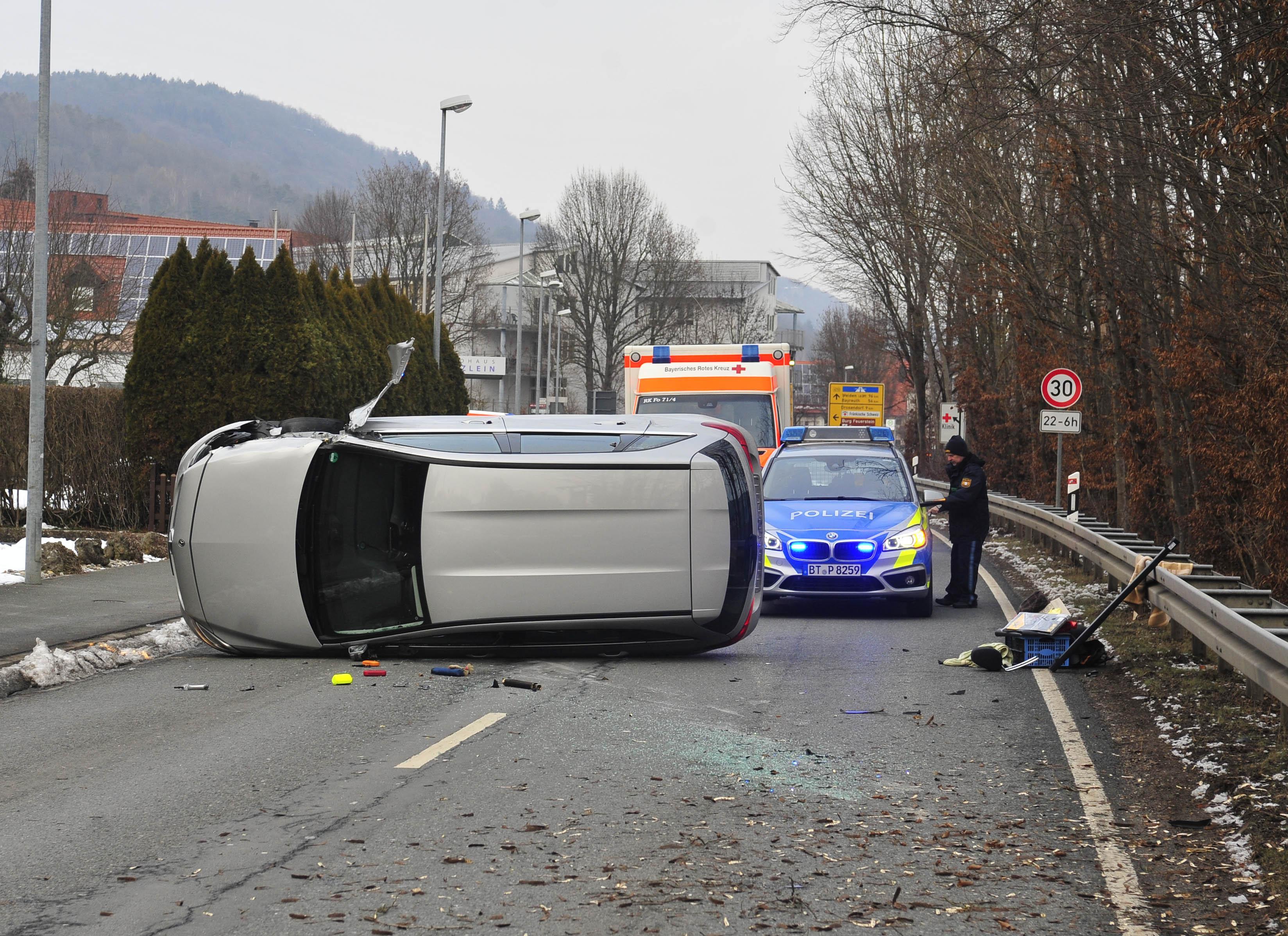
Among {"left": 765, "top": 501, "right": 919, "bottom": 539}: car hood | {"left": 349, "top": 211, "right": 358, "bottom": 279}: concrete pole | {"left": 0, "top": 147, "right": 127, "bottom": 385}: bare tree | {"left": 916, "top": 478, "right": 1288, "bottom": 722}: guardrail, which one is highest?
{"left": 349, "top": 211, "right": 358, "bottom": 279}: concrete pole

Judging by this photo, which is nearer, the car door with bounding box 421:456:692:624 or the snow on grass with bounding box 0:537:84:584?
the car door with bounding box 421:456:692:624

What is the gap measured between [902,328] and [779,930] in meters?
41.4

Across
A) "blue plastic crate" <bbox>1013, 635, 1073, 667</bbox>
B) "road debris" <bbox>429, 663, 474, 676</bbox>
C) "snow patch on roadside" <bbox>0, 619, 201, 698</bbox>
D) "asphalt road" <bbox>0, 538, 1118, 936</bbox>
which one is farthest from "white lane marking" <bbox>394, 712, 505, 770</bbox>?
"blue plastic crate" <bbox>1013, 635, 1073, 667</bbox>

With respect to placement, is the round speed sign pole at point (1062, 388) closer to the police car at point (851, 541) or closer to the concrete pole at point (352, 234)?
the police car at point (851, 541)

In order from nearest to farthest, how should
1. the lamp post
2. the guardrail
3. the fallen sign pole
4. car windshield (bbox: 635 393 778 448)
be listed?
the guardrail, the fallen sign pole, car windshield (bbox: 635 393 778 448), the lamp post

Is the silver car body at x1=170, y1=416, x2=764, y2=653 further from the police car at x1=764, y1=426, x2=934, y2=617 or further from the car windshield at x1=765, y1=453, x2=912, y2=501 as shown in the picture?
the car windshield at x1=765, y1=453, x2=912, y2=501

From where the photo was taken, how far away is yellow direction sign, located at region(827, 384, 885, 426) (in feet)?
145

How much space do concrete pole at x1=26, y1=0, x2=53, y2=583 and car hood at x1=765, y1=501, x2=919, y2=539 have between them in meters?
7.85

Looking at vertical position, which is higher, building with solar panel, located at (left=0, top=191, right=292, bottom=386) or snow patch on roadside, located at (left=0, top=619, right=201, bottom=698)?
building with solar panel, located at (left=0, top=191, right=292, bottom=386)

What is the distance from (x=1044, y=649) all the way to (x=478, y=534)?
14.3ft

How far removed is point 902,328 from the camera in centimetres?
4472

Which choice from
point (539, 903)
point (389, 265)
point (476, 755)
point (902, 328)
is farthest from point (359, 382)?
point (389, 265)

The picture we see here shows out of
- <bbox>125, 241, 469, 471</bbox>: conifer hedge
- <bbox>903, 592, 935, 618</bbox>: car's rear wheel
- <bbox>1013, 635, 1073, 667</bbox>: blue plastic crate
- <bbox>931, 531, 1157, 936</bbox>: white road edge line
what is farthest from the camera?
<bbox>125, 241, 469, 471</bbox>: conifer hedge

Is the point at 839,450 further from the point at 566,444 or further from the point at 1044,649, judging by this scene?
the point at 566,444
